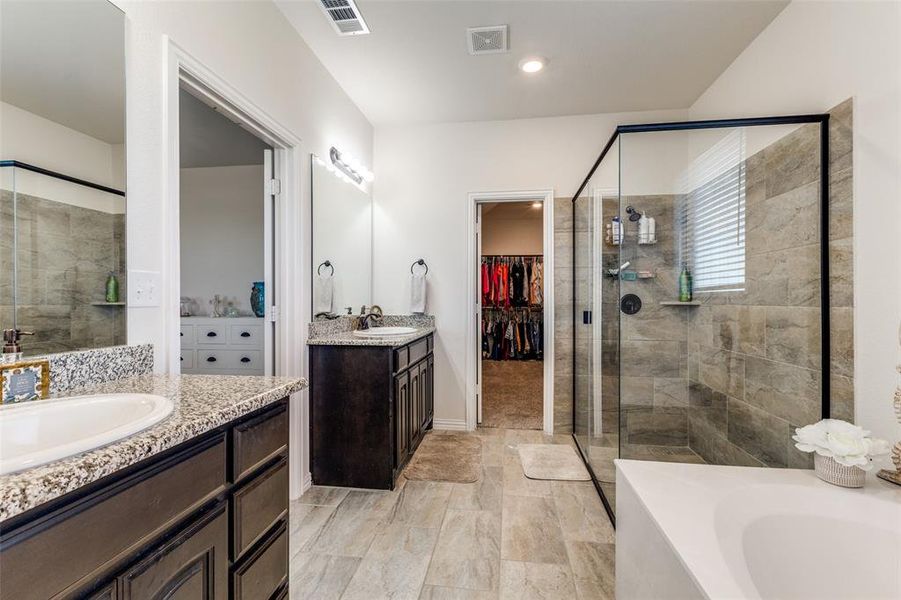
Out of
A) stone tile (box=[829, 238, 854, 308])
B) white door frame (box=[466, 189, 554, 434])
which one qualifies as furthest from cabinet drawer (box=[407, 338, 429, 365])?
stone tile (box=[829, 238, 854, 308])

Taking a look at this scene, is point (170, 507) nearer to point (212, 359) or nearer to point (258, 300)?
point (212, 359)

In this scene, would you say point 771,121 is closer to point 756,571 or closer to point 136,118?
point 756,571

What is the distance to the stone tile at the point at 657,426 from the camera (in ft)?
8.02

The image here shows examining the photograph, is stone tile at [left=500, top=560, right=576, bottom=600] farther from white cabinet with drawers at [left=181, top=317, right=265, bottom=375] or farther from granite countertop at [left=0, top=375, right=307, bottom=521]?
white cabinet with drawers at [left=181, top=317, right=265, bottom=375]

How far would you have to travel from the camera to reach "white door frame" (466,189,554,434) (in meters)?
3.42

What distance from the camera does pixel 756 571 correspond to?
1237 millimetres

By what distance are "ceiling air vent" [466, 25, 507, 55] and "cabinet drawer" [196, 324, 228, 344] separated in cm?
283

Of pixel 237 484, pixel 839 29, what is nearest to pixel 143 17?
pixel 237 484

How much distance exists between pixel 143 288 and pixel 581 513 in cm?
228

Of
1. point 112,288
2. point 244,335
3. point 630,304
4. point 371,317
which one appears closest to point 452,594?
point 112,288

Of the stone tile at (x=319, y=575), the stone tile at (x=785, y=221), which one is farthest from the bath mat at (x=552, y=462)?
the stone tile at (x=785, y=221)

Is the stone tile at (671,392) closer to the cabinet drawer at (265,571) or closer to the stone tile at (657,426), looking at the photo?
the stone tile at (657,426)

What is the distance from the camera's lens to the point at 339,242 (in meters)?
2.92

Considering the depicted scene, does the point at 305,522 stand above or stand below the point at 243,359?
below
